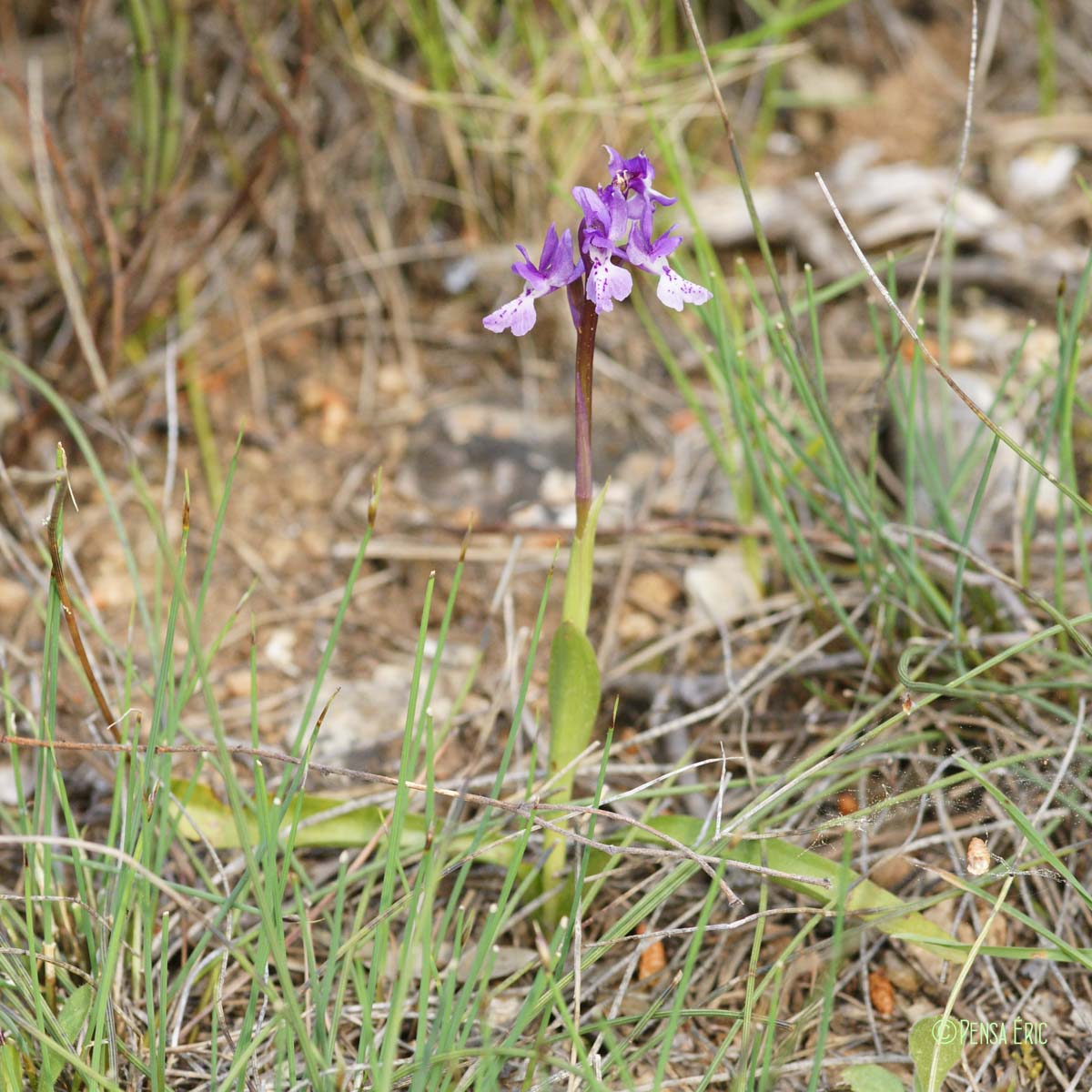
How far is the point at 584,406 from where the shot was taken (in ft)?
3.73

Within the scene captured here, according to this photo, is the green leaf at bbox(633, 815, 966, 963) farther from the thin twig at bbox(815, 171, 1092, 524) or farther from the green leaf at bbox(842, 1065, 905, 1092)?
the thin twig at bbox(815, 171, 1092, 524)

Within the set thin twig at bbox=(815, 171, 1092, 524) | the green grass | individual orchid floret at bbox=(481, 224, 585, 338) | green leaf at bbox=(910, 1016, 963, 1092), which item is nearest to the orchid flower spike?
individual orchid floret at bbox=(481, 224, 585, 338)

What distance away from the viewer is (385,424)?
2266mm

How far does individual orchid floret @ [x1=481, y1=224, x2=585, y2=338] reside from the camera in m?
1.07

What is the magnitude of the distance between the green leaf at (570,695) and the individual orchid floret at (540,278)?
324mm

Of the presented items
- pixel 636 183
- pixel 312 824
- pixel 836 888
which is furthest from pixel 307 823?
pixel 636 183

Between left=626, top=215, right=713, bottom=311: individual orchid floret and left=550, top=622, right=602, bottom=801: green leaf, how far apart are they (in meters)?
0.36

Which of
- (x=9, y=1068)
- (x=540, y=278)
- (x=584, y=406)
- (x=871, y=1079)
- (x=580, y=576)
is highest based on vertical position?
(x=540, y=278)

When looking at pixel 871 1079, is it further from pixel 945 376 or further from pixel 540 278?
pixel 540 278

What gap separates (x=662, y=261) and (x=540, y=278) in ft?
0.41

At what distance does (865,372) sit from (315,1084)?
1706mm

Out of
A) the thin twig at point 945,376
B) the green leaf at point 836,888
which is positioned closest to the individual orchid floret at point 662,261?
the thin twig at point 945,376

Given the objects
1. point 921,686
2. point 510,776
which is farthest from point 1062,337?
point 510,776

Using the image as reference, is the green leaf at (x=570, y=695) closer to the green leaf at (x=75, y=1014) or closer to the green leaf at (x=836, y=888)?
the green leaf at (x=836, y=888)
